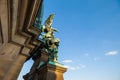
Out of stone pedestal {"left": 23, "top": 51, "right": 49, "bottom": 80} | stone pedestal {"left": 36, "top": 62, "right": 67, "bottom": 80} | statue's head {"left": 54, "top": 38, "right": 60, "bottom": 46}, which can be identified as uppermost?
statue's head {"left": 54, "top": 38, "right": 60, "bottom": 46}

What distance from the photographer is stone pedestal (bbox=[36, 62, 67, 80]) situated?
839cm

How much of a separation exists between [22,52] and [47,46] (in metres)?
4.16

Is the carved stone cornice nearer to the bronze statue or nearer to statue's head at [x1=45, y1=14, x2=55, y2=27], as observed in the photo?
the bronze statue

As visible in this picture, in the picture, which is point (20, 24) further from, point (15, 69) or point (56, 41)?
point (56, 41)

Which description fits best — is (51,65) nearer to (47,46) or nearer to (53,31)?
(47,46)

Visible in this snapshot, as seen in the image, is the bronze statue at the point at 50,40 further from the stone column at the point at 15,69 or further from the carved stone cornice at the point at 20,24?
the stone column at the point at 15,69

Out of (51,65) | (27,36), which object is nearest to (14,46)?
(27,36)

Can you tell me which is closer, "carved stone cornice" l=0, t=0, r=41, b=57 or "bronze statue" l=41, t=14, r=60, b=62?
"carved stone cornice" l=0, t=0, r=41, b=57

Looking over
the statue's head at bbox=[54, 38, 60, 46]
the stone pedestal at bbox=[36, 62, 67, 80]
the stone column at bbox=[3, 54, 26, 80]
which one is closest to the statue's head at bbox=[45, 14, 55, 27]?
the statue's head at bbox=[54, 38, 60, 46]

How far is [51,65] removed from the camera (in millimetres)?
8602

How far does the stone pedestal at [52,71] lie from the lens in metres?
8.39

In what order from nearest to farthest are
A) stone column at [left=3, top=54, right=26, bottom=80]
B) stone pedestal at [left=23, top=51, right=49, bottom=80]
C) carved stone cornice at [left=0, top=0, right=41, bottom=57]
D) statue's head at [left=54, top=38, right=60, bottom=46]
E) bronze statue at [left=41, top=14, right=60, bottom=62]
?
carved stone cornice at [left=0, top=0, right=41, bottom=57], stone column at [left=3, top=54, right=26, bottom=80], stone pedestal at [left=23, top=51, right=49, bottom=80], bronze statue at [left=41, top=14, right=60, bottom=62], statue's head at [left=54, top=38, right=60, bottom=46]

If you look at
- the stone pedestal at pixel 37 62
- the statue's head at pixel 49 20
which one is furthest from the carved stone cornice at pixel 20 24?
the statue's head at pixel 49 20

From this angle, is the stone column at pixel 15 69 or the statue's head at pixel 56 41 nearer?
the stone column at pixel 15 69
